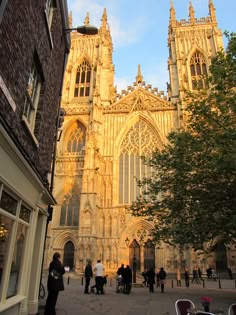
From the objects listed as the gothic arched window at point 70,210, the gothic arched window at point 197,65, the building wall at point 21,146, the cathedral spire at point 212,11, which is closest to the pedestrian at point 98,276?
the building wall at point 21,146

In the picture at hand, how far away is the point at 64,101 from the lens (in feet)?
116

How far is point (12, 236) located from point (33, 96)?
361 centimetres

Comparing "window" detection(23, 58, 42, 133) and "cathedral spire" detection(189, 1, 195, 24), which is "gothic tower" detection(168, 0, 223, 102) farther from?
"window" detection(23, 58, 42, 133)

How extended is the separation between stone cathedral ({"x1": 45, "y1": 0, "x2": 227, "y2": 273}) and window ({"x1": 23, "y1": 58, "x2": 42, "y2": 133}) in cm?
1585

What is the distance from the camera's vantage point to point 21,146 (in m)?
5.37

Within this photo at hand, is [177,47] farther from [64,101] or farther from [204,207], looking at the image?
[204,207]

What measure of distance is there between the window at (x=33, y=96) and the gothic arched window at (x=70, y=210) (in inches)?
870

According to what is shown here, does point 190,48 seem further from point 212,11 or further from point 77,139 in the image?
point 77,139

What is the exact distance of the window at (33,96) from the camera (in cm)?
685

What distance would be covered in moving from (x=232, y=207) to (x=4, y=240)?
27.5ft

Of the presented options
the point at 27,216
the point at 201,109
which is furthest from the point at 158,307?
the point at 201,109

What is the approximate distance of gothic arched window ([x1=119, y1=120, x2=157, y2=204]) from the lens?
29312 mm

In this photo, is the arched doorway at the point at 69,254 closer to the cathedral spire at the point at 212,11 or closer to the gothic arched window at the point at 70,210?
the gothic arched window at the point at 70,210

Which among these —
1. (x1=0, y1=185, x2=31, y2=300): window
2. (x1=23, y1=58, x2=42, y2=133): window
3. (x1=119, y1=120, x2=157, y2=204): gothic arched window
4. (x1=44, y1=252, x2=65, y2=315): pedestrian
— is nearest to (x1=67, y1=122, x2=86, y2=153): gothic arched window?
(x1=119, y1=120, x2=157, y2=204): gothic arched window
